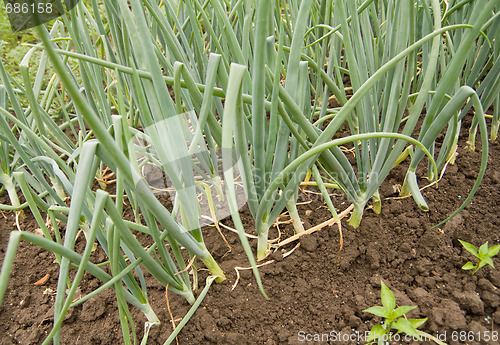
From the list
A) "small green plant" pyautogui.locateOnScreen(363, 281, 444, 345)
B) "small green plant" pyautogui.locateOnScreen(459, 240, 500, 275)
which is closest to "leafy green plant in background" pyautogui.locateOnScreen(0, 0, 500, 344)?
"small green plant" pyautogui.locateOnScreen(363, 281, 444, 345)

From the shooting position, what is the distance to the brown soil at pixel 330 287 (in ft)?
2.58

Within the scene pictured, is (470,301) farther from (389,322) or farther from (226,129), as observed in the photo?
(226,129)

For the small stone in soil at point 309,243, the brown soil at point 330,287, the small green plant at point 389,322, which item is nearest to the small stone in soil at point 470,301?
the brown soil at point 330,287

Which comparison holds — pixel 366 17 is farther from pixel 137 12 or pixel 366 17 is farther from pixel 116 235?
pixel 116 235

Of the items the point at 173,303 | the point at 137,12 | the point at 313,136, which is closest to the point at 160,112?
the point at 137,12

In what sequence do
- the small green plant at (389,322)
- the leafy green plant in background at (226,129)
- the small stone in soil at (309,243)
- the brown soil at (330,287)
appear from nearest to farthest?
the leafy green plant in background at (226,129)
the small green plant at (389,322)
the brown soil at (330,287)
the small stone in soil at (309,243)

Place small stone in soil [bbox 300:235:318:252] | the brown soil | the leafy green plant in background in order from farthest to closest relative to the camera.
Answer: small stone in soil [bbox 300:235:318:252] < the brown soil < the leafy green plant in background

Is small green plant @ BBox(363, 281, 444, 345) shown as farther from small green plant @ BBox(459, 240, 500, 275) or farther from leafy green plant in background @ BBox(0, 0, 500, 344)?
small green plant @ BBox(459, 240, 500, 275)

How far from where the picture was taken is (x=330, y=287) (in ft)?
2.83

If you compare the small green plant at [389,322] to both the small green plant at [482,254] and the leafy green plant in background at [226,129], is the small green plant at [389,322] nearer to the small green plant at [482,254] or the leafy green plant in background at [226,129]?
the leafy green plant in background at [226,129]

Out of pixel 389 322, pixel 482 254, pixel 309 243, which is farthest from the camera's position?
pixel 309 243

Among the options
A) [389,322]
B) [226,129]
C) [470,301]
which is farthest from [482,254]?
[226,129]

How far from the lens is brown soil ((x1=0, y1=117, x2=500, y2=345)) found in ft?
2.58

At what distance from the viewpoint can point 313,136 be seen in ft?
2.46
